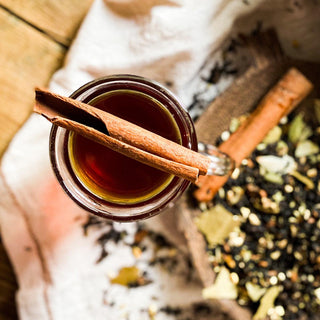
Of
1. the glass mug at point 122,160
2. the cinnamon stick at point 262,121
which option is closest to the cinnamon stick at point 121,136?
the glass mug at point 122,160

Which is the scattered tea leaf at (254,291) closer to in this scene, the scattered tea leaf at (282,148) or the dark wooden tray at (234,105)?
the dark wooden tray at (234,105)

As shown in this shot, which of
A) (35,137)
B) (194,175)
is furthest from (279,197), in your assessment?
(35,137)

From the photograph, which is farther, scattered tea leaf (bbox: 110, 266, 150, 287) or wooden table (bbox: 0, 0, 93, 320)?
scattered tea leaf (bbox: 110, 266, 150, 287)

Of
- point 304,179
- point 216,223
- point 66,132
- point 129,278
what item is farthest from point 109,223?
point 304,179

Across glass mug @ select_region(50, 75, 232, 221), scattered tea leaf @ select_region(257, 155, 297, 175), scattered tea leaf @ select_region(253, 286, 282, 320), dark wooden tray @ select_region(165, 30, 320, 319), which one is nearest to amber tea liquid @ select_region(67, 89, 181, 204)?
glass mug @ select_region(50, 75, 232, 221)

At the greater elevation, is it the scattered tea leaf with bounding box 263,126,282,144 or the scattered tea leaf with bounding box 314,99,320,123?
the scattered tea leaf with bounding box 314,99,320,123

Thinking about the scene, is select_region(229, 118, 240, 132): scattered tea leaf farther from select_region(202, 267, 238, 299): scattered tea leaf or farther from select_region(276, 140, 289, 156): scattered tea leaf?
select_region(202, 267, 238, 299): scattered tea leaf

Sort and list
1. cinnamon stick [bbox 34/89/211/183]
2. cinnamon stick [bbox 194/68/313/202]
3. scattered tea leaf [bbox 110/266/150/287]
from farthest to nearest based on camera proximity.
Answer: scattered tea leaf [bbox 110/266/150/287], cinnamon stick [bbox 194/68/313/202], cinnamon stick [bbox 34/89/211/183]

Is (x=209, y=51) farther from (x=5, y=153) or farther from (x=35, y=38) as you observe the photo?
(x=5, y=153)
